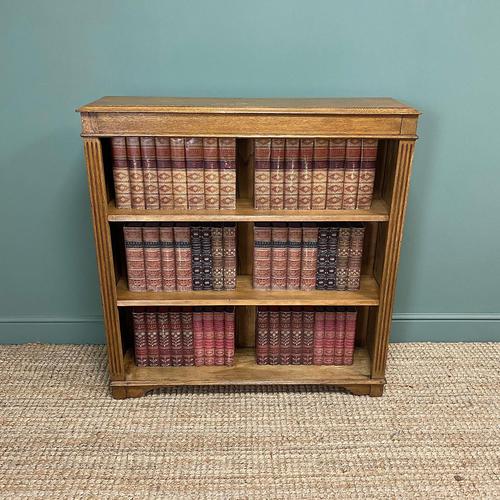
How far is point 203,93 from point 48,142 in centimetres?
61

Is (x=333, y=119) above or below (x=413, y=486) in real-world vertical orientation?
above

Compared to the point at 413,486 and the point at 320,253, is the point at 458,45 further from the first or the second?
the point at 413,486

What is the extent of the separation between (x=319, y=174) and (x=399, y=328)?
90 centimetres

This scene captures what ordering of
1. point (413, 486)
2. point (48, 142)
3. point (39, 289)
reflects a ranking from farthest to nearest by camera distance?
point (39, 289), point (48, 142), point (413, 486)

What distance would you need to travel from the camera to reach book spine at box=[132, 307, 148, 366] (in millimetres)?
1807

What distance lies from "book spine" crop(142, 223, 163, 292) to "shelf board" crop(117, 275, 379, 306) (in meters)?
0.03

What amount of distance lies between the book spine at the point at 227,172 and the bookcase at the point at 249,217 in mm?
34

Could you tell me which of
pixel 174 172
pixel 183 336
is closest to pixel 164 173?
pixel 174 172

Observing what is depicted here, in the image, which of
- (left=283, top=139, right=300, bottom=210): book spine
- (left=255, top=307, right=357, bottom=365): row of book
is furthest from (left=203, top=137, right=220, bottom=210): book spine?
(left=255, top=307, right=357, bottom=365): row of book

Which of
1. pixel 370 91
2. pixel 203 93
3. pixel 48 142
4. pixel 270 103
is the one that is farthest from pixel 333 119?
pixel 48 142

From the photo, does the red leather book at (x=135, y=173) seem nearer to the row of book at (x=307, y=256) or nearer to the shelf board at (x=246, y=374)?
the row of book at (x=307, y=256)

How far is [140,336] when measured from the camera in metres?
1.83

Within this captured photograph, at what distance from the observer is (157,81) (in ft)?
5.82

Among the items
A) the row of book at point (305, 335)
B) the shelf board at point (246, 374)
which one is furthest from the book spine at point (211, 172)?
the shelf board at point (246, 374)
